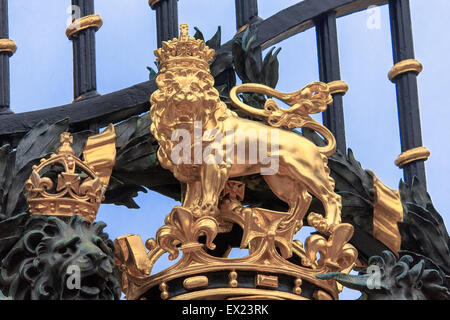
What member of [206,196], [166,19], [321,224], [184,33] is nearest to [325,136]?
[321,224]

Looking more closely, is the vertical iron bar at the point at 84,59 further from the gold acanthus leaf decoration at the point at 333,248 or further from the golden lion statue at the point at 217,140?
the gold acanthus leaf decoration at the point at 333,248

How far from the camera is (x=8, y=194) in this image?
443 centimetres

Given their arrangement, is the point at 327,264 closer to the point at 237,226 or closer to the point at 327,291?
the point at 327,291

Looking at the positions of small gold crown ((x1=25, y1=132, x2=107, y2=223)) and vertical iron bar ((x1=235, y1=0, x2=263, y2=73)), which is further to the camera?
vertical iron bar ((x1=235, y1=0, x2=263, y2=73))

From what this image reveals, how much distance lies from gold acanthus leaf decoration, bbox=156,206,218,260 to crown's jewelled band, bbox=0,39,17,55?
1052 millimetres

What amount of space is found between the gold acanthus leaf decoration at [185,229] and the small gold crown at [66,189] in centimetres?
23

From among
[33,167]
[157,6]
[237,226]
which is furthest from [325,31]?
[33,167]

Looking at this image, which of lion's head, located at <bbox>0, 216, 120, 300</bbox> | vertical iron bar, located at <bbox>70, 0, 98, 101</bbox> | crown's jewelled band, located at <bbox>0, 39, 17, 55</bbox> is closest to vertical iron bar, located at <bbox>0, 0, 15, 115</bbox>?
crown's jewelled band, located at <bbox>0, 39, 17, 55</bbox>

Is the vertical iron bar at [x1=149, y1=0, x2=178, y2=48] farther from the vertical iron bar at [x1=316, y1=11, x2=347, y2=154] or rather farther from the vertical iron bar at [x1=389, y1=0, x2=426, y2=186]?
the vertical iron bar at [x1=389, y1=0, x2=426, y2=186]

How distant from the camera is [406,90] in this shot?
5.24 metres

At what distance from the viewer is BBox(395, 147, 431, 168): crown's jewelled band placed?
16.6 feet

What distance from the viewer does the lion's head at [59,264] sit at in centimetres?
408
